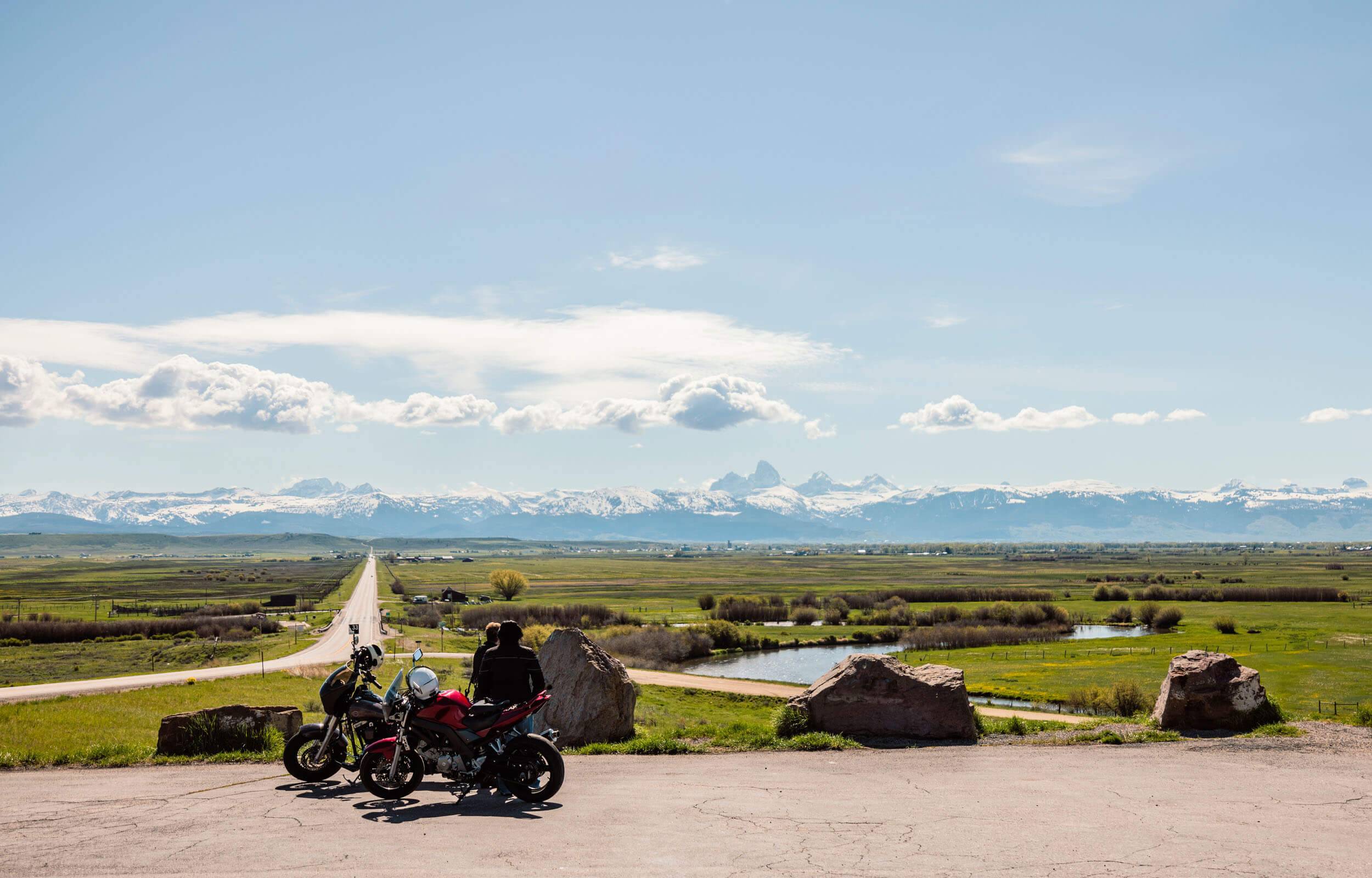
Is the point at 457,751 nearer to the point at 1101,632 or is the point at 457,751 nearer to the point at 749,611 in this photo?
the point at 1101,632

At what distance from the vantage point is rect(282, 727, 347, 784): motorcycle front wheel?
627 inches

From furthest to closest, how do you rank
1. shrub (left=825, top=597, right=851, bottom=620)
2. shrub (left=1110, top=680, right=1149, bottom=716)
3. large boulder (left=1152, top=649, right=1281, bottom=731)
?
shrub (left=825, top=597, right=851, bottom=620), shrub (left=1110, top=680, right=1149, bottom=716), large boulder (left=1152, top=649, right=1281, bottom=731)

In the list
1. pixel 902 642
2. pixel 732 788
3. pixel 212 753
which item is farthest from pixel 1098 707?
pixel 902 642

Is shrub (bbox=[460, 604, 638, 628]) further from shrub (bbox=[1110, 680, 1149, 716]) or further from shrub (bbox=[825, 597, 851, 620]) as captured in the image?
shrub (bbox=[1110, 680, 1149, 716])

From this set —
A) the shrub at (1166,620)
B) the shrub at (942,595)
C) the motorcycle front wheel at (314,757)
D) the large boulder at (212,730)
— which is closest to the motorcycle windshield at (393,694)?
the motorcycle front wheel at (314,757)

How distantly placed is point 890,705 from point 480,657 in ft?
35.5

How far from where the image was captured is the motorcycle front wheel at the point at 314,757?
1591 centimetres

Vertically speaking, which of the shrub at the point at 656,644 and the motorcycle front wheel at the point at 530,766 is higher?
the motorcycle front wheel at the point at 530,766

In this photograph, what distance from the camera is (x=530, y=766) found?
14.5 metres

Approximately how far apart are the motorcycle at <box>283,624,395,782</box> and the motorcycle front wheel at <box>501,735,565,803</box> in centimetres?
235

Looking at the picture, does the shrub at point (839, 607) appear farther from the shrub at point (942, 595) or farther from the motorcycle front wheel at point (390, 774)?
the motorcycle front wheel at point (390, 774)

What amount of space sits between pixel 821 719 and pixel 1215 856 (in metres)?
11.3

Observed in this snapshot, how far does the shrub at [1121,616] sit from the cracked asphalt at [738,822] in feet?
360

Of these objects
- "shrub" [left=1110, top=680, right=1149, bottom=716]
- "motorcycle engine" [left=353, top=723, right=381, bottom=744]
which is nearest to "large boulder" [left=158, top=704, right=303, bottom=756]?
"motorcycle engine" [left=353, top=723, right=381, bottom=744]
